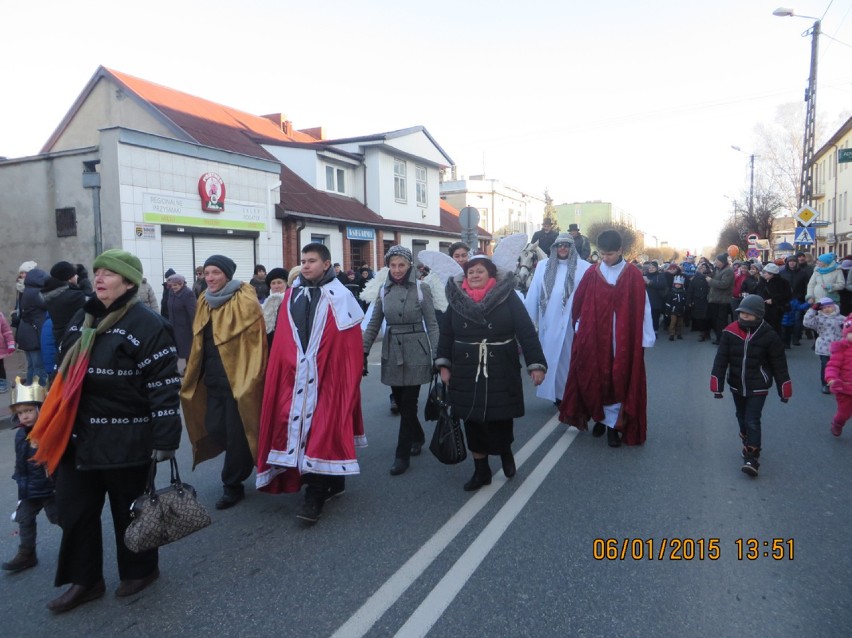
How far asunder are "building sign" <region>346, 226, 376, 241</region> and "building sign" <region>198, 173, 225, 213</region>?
7567mm

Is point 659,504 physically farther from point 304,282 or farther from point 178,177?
point 178,177

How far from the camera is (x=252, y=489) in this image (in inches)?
209

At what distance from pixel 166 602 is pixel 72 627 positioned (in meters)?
0.44

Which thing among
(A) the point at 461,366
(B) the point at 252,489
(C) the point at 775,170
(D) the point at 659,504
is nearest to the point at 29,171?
(B) the point at 252,489

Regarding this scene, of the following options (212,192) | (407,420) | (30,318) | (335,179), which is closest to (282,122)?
(335,179)

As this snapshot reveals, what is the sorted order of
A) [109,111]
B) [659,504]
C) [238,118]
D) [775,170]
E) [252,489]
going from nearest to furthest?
1. [659,504]
2. [252,489]
3. [109,111]
4. [238,118]
5. [775,170]

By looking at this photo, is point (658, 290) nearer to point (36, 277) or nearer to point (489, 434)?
point (489, 434)

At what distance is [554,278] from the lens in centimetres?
773

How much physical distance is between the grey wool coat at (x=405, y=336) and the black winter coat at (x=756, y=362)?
8.16 feet

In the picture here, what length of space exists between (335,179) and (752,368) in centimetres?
2290

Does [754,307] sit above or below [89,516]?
above

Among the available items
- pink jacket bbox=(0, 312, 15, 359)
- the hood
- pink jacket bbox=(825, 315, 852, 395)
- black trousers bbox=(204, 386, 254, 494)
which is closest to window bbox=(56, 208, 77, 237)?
pink jacket bbox=(0, 312, 15, 359)

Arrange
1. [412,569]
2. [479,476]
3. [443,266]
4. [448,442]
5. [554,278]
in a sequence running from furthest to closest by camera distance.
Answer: [554,278], [443,266], [479,476], [448,442], [412,569]

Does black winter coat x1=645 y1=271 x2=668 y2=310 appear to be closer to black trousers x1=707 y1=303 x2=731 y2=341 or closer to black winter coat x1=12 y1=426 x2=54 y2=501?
black trousers x1=707 y1=303 x2=731 y2=341
